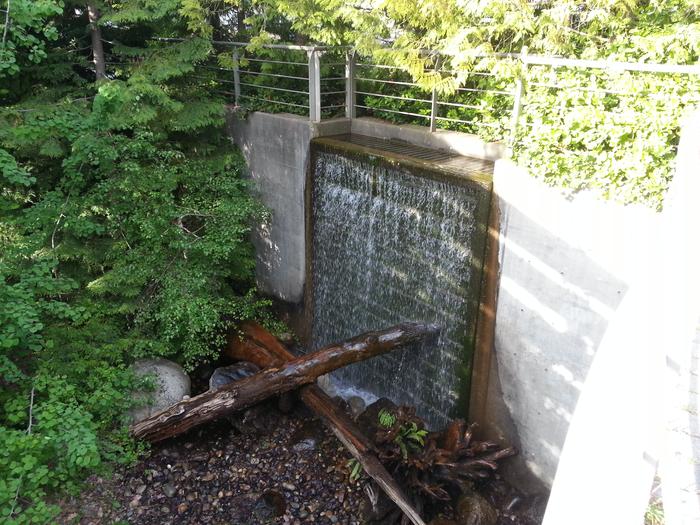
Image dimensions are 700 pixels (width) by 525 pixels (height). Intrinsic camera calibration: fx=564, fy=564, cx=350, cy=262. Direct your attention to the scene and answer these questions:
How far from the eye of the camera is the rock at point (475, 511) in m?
5.85

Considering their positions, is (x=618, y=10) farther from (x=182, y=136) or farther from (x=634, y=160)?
(x=182, y=136)

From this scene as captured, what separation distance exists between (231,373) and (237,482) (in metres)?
1.64

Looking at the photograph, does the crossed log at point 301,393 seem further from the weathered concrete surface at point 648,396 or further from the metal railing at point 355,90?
the weathered concrete surface at point 648,396

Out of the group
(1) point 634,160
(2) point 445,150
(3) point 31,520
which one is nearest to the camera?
(3) point 31,520

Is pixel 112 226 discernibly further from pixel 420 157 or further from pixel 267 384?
pixel 420 157

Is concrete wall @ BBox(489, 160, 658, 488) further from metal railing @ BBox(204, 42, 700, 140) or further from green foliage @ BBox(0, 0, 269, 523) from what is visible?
green foliage @ BBox(0, 0, 269, 523)

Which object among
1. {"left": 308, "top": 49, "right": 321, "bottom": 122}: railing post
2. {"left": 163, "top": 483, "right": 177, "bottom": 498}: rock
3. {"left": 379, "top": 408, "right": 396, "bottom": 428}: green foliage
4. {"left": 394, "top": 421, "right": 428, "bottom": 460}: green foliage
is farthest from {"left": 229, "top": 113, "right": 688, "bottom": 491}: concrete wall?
{"left": 163, "top": 483, "right": 177, "bottom": 498}: rock

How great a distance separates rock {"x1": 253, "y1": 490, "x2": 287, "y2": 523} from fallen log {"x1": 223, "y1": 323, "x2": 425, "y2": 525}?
936mm

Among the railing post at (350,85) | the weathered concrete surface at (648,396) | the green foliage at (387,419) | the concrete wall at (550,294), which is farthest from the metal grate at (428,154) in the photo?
the weathered concrete surface at (648,396)

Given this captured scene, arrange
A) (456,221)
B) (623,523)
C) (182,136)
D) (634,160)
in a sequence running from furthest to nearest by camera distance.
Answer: (182,136) → (456,221) → (634,160) → (623,523)

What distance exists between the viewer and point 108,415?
641 centimetres

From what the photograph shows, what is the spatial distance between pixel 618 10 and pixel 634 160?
252 centimetres

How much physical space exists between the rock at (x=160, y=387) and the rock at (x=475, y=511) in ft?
12.0

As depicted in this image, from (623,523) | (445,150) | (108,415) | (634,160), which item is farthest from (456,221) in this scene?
(108,415)
